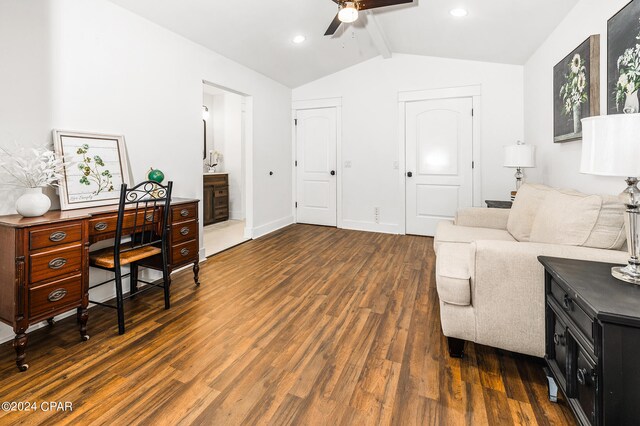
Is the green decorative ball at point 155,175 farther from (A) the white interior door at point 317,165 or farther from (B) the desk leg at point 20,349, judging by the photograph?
(A) the white interior door at point 317,165

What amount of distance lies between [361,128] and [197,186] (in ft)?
9.68

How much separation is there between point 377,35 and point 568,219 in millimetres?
3425

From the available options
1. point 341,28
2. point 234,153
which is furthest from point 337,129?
point 234,153

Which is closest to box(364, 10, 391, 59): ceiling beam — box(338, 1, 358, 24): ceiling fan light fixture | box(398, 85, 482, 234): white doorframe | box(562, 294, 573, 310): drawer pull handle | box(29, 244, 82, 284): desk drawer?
box(398, 85, 482, 234): white doorframe

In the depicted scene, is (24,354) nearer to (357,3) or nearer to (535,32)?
(357,3)

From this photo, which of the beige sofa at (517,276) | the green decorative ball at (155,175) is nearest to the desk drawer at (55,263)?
the green decorative ball at (155,175)

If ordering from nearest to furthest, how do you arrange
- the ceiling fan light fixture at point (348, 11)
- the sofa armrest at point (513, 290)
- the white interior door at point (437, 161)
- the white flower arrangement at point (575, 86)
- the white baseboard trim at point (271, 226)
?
the sofa armrest at point (513, 290) < the white flower arrangement at point (575, 86) < the ceiling fan light fixture at point (348, 11) < the white interior door at point (437, 161) < the white baseboard trim at point (271, 226)

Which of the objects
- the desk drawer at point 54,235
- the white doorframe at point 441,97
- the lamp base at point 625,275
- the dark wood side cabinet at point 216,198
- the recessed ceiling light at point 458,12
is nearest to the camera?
the lamp base at point 625,275

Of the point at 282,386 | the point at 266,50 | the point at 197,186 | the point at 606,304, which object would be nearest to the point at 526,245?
the point at 606,304

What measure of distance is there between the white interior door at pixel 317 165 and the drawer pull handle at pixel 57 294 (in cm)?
433

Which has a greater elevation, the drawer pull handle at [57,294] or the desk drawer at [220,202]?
the desk drawer at [220,202]

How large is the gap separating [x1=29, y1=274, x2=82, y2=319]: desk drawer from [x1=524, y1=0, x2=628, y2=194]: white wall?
11.3 ft

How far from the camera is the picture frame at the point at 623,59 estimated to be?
185 cm

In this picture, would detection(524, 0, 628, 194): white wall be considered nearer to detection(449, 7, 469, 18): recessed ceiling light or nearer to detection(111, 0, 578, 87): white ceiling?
detection(111, 0, 578, 87): white ceiling
